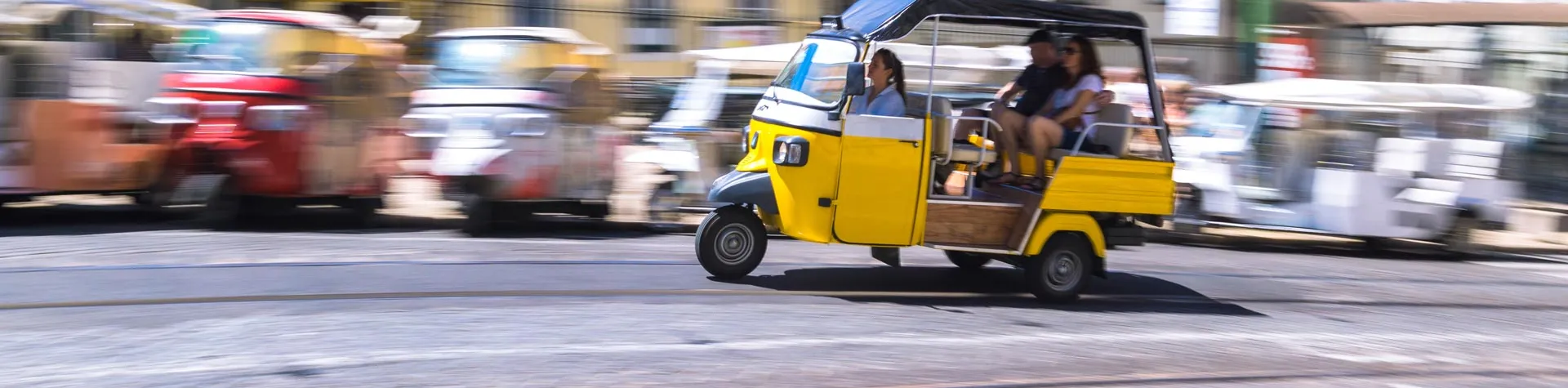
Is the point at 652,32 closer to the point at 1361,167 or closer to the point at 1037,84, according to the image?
the point at 1361,167

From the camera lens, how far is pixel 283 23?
10688mm

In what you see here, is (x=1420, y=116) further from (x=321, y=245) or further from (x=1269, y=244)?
(x=321, y=245)

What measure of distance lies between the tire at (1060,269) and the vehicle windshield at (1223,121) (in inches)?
182

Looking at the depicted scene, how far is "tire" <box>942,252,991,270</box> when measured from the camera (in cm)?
916

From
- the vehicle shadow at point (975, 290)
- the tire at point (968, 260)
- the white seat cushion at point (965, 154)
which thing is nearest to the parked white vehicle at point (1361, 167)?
the vehicle shadow at point (975, 290)

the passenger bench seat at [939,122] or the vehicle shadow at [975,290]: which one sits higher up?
the passenger bench seat at [939,122]

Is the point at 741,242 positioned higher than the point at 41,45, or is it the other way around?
the point at 41,45

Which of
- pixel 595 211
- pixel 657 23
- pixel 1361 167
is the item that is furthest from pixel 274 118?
pixel 1361 167

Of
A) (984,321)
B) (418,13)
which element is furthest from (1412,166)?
(418,13)

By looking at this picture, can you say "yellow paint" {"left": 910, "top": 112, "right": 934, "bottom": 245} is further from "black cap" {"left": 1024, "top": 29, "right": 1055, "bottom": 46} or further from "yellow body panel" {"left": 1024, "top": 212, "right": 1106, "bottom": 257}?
"black cap" {"left": 1024, "top": 29, "right": 1055, "bottom": 46}

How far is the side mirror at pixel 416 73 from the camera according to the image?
11.2 meters

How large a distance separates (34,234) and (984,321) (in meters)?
6.79

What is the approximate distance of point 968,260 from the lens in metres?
9.26

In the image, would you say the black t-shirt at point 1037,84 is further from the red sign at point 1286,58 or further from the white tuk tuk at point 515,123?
the red sign at point 1286,58
